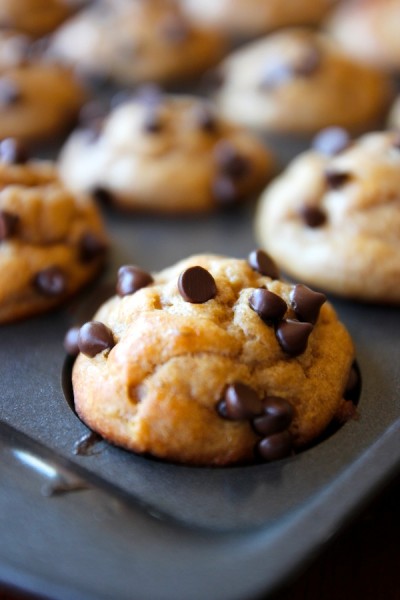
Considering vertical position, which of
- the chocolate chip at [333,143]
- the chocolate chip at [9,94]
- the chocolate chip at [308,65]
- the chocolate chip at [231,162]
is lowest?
the chocolate chip at [231,162]

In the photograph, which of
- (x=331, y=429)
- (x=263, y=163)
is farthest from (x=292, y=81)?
(x=331, y=429)

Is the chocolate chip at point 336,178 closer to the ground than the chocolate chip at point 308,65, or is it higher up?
closer to the ground

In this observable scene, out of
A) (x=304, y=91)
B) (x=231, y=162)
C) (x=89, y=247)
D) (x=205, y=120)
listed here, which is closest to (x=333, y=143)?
(x=231, y=162)

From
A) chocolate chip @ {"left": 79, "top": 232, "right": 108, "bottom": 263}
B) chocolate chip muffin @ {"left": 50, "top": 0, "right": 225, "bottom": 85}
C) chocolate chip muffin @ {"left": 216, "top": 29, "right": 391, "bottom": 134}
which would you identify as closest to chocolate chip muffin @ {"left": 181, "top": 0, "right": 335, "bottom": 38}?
chocolate chip muffin @ {"left": 50, "top": 0, "right": 225, "bottom": 85}

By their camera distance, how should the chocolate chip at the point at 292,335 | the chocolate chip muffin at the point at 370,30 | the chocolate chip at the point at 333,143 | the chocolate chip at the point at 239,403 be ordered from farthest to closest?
the chocolate chip muffin at the point at 370,30
the chocolate chip at the point at 333,143
the chocolate chip at the point at 292,335
the chocolate chip at the point at 239,403

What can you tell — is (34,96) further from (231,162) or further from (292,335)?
(292,335)

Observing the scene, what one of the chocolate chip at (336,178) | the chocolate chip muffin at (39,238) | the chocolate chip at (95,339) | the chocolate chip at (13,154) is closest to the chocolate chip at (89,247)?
the chocolate chip muffin at (39,238)

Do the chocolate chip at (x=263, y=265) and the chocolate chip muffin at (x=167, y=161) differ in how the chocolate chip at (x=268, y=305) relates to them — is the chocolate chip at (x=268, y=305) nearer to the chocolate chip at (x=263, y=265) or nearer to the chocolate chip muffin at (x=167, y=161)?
the chocolate chip at (x=263, y=265)
